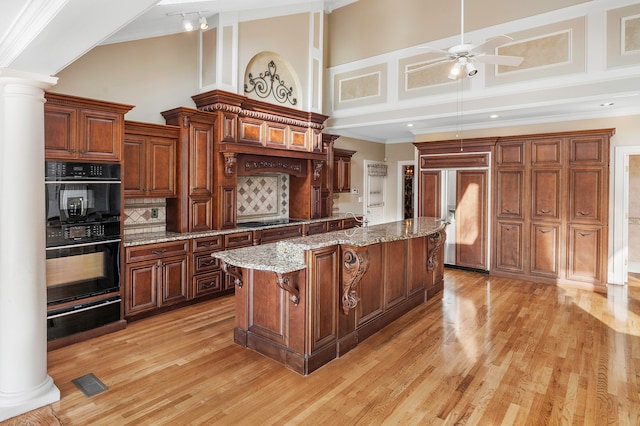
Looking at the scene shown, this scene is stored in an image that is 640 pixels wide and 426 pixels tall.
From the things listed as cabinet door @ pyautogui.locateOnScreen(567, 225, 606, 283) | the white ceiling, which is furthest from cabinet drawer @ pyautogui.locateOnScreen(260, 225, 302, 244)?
cabinet door @ pyautogui.locateOnScreen(567, 225, 606, 283)

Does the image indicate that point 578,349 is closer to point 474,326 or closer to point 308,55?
point 474,326

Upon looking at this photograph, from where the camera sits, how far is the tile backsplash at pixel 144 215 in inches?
180

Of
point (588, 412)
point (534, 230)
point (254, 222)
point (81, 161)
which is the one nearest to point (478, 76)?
point (534, 230)

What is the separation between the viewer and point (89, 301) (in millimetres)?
3607

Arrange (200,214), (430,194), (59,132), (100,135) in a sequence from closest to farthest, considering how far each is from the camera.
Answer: (59,132), (100,135), (200,214), (430,194)

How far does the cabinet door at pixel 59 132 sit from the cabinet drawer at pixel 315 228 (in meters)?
3.57

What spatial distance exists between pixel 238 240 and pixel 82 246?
1946 mm

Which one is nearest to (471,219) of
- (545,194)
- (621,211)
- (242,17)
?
(545,194)

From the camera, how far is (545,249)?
19.4 feet

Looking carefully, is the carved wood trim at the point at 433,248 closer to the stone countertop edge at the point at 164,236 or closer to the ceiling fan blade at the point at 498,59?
the ceiling fan blade at the point at 498,59

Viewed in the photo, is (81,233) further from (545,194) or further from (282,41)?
(545,194)

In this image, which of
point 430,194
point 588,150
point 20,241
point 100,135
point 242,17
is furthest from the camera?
point 430,194

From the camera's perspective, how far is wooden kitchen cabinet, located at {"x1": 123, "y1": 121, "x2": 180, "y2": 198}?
4.20m

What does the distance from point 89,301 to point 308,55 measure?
16.4ft
